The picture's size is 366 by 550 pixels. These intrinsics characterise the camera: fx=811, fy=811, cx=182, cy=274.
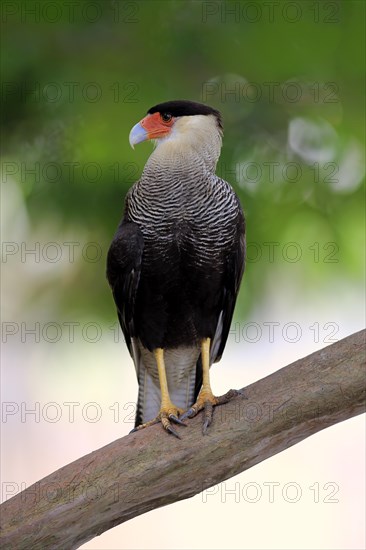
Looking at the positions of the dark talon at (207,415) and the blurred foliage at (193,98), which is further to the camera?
the blurred foliage at (193,98)

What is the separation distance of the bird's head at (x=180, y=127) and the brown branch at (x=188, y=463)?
808 mm

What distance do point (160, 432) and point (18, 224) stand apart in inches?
61.1

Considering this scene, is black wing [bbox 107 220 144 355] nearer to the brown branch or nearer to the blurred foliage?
the brown branch

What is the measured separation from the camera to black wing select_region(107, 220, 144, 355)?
2.64 m

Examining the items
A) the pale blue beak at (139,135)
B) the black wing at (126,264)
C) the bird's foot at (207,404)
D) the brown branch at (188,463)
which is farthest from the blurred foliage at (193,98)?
the brown branch at (188,463)

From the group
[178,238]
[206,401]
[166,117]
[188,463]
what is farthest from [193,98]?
[188,463]

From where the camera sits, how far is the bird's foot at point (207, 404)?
96.6 inches

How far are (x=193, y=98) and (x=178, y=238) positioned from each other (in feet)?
3.73

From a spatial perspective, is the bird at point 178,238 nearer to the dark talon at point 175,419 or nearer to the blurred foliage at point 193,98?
the dark talon at point 175,419

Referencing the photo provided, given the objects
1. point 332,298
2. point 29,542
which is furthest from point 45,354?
point 29,542

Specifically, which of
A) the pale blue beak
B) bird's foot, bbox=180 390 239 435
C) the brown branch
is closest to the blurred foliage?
the pale blue beak

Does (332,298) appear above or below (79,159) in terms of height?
below

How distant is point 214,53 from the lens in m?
3.57

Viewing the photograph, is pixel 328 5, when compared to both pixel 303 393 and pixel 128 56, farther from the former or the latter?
pixel 303 393
